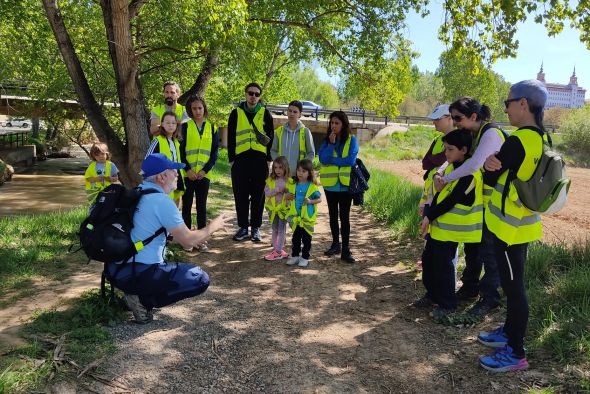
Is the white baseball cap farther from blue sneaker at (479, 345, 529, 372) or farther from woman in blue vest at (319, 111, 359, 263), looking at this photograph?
blue sneaker at (479, 345, 529, 372)

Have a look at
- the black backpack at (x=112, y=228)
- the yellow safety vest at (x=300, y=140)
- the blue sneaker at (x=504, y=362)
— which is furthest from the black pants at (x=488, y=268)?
the black backpack at (x=112, y=228)

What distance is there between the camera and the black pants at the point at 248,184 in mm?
6375

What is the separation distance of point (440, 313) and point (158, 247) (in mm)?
2491

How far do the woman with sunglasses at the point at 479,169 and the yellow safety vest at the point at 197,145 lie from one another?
9.55ft

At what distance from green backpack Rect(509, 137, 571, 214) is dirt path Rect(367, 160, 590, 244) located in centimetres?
298

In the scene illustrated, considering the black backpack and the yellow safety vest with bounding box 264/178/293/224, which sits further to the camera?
the yellow safety vest with bounding box 264/178/293/224

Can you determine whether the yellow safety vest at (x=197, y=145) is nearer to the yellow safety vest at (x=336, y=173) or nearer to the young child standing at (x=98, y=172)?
the young child standing at (x=98, y=172)

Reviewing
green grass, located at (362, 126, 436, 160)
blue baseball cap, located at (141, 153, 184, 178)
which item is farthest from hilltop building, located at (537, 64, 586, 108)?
blue baseball cap, located at (141, 153, 184, 178)

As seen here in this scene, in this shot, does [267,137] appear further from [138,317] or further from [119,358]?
[119,358]

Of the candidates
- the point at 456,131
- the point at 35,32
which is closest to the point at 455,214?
the point at 456,131

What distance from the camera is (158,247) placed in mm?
3545

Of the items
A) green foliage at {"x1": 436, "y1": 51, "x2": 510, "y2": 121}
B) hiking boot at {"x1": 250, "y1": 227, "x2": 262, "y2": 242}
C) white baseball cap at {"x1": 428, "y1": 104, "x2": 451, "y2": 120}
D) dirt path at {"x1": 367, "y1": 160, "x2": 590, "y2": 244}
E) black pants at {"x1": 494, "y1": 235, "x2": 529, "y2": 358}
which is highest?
green foliage at {"x1": 436, "y1": 51, "x2": 510, "y2": 121}

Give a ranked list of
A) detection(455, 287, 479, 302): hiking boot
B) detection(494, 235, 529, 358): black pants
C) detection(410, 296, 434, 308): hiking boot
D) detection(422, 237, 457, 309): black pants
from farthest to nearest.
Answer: detection(455, 287, 479, 302): hiking boot → detection(410, 296, 434, 308): hiking boot → detection(422, 237, 457, 309): black pants → detection(494, 235, 529, 358): black pants

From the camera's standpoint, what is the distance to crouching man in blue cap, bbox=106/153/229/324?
3.38m
